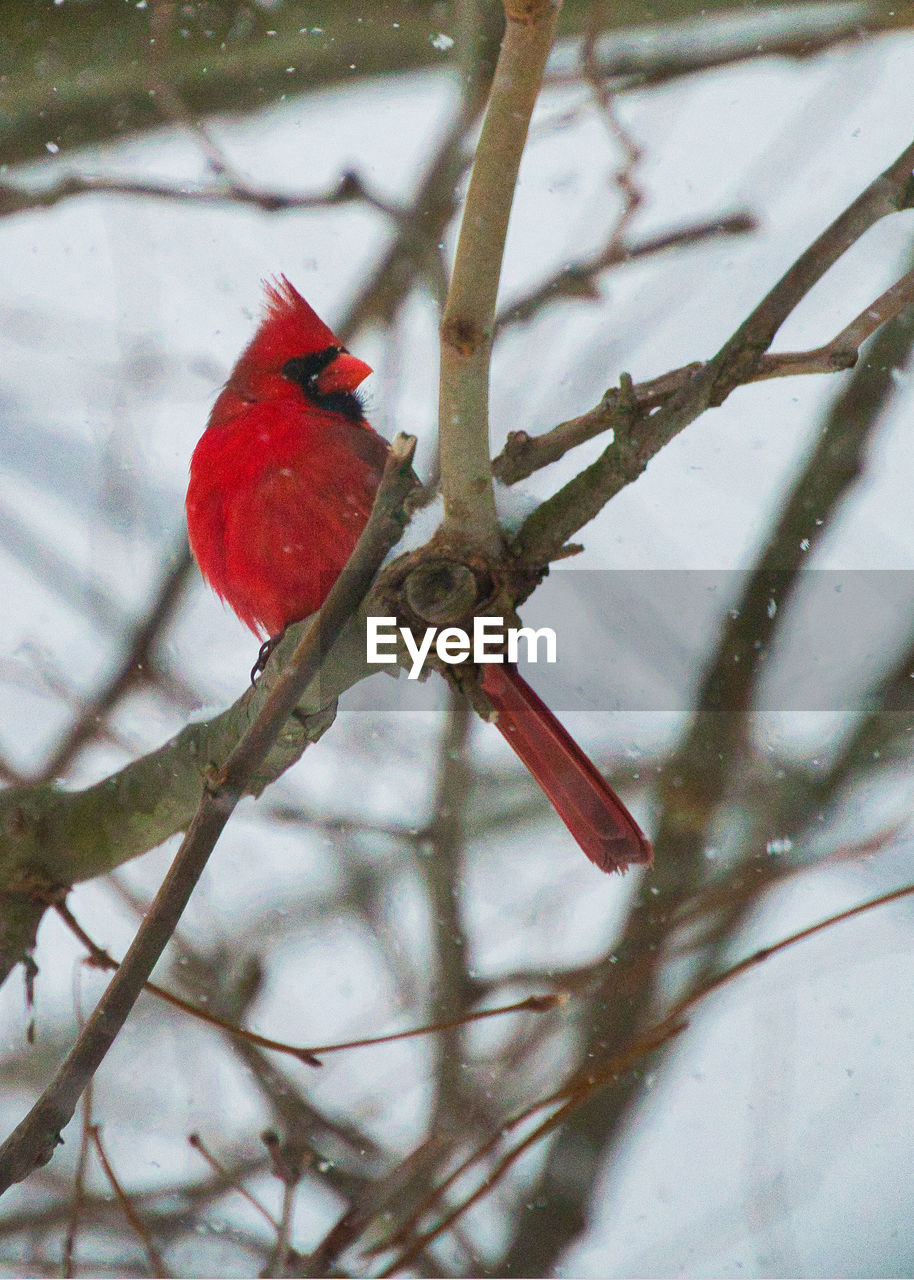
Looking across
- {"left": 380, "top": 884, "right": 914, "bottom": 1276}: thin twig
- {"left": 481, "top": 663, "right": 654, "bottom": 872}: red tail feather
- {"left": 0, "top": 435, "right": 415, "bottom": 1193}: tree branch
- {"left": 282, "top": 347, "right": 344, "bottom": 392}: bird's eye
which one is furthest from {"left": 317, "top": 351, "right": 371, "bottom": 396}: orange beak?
{"left": 380, "top": 884, "right": 914, "bottom": 1276}: thin twig

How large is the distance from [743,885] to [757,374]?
1425 mm

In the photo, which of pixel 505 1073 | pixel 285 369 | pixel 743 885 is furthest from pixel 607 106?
pixel 505 1073

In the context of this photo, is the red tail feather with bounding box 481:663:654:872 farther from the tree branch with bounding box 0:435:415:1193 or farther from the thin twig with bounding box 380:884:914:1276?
the tree branch with bounding box 0:435:415:1193

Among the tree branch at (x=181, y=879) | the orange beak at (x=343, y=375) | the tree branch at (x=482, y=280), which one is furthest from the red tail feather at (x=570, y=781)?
the orange beak at (x=343, y=375)

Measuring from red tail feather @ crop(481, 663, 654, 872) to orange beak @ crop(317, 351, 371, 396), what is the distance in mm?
919

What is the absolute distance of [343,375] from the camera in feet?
8.82

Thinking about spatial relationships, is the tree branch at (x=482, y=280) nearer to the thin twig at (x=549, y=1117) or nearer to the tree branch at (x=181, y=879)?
the tree branch at (x=181, y=879)

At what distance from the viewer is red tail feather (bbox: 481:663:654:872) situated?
205cm

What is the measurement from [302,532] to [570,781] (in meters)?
0.67

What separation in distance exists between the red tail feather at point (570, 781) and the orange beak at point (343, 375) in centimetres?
92

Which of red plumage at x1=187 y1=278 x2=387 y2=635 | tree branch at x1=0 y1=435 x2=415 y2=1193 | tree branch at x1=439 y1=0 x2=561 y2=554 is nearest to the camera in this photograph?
tree branch at x1=439 y1=0 x2=561 y2=554

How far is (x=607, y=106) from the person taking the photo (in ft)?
7.42

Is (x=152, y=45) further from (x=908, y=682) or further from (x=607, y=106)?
(x=908, y=682)

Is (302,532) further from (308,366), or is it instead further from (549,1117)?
(549,1117)
